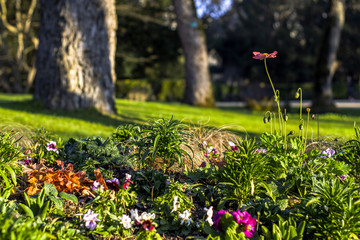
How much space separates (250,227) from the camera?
2.57 meters

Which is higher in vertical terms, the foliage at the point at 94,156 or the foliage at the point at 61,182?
the foliage at the point at 94,156

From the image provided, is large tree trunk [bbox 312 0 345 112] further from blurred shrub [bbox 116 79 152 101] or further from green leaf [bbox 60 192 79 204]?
green leaf [bbox 60 192 79 204]

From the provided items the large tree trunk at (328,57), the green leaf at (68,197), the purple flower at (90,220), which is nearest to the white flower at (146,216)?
the purple flower at (90,220)

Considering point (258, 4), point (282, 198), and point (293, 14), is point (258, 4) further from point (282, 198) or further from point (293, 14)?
point (282, 198)

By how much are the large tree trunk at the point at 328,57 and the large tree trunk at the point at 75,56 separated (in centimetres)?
799

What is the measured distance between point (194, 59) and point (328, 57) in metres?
4.77

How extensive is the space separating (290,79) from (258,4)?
29.5 feet

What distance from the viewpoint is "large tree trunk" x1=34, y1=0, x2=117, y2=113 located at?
333 inches

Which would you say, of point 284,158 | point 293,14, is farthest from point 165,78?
point 284,158

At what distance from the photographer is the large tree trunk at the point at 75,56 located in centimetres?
846

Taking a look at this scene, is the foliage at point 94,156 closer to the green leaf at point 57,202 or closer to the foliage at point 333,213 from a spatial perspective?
the green leaf at point 57,202

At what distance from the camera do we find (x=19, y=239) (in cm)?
189

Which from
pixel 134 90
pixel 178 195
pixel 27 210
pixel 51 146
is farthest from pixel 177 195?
pixel 134 90

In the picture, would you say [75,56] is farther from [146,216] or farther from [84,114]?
[146,216]
